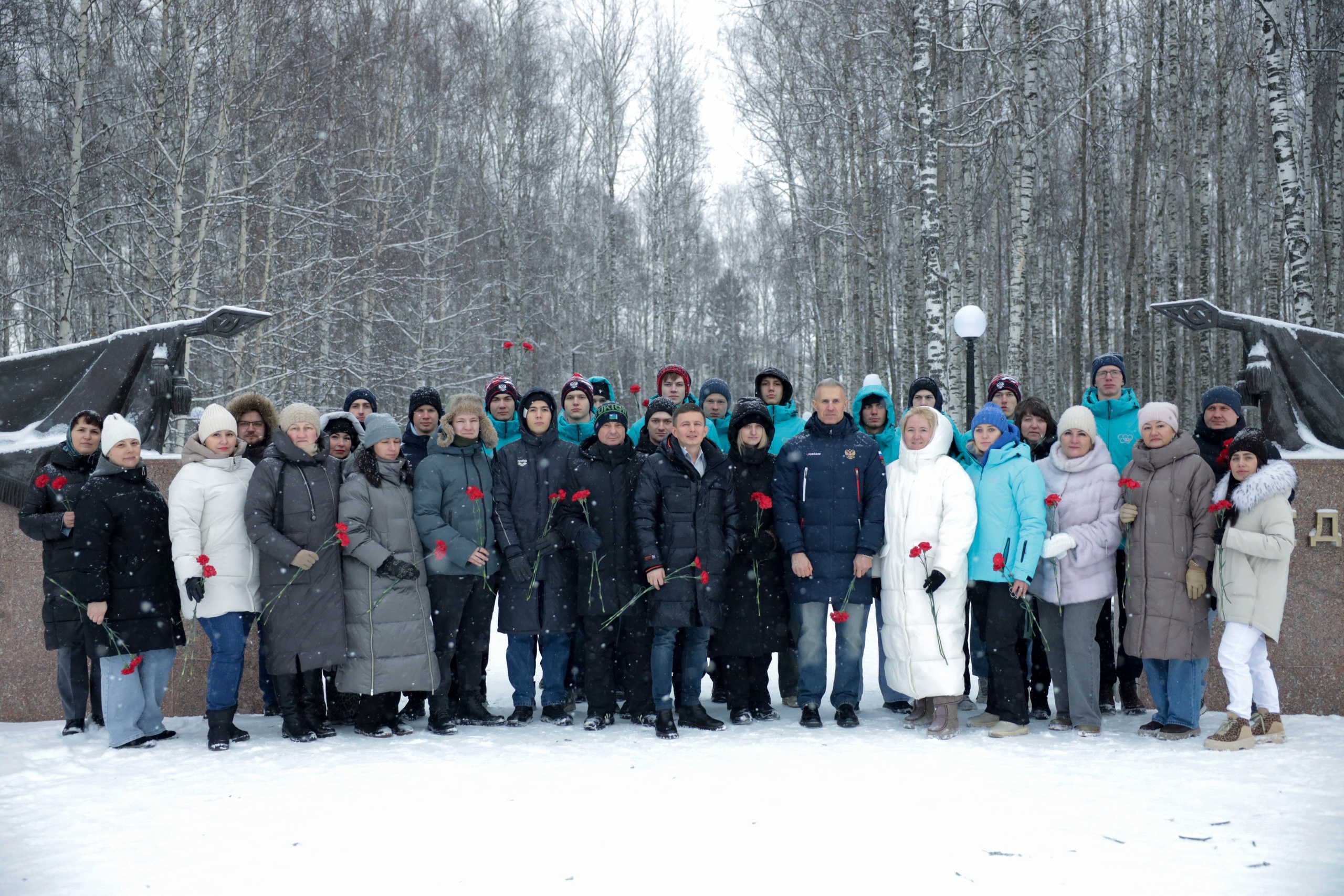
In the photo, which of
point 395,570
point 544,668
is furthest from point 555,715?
point 395,570

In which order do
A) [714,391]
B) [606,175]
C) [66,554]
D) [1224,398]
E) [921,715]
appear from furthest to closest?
[606,175]
[714,391]
[921,715]
[1224,398]
[66,554]

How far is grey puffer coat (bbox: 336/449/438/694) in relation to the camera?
16.9ft

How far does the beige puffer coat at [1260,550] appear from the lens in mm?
4742

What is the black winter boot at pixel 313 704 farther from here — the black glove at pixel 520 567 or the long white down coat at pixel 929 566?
the long white down coat at pixel 929 566

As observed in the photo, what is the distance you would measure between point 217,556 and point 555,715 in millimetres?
2110

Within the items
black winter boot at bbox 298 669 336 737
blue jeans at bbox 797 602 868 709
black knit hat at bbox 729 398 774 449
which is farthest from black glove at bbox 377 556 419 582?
blue jeans at bbox 797 602 868 709

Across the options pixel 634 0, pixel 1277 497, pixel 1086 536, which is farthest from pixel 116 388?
pixel 634 0

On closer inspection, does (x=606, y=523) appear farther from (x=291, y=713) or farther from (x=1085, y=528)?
(x=1085, y=528)

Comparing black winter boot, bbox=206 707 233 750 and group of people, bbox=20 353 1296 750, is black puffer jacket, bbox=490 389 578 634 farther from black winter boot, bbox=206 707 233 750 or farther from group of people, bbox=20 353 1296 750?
black winter boot, bbox=206 707 233 750

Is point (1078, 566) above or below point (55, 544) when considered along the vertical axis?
below

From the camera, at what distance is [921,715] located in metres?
5.44

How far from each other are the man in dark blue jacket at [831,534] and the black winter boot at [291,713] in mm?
2797

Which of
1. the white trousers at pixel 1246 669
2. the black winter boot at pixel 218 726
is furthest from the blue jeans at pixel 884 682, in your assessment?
the black winter boot at pixel 218 726

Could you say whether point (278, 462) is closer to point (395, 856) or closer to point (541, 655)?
point (541, 655)
